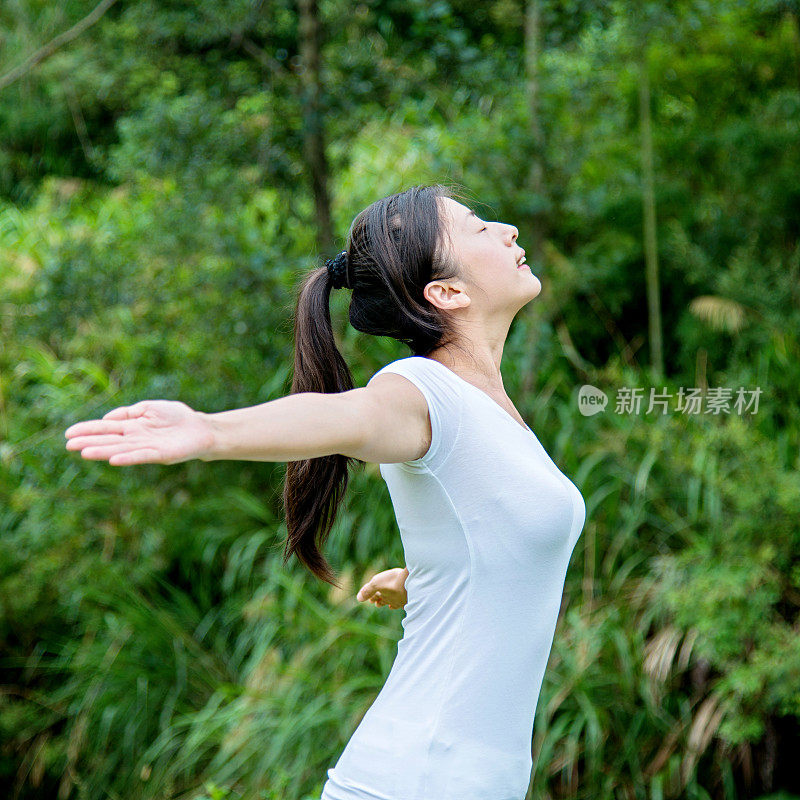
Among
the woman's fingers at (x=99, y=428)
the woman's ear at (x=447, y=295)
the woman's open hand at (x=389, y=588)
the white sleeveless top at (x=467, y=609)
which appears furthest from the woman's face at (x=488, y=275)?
the woman's fingers at (x=99, y=428)

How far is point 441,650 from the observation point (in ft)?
4.81

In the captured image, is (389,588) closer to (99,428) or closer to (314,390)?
(314,390)

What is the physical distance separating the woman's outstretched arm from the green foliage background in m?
2.18

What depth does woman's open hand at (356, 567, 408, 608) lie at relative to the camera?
1.79 m

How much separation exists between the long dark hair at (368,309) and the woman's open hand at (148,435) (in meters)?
0.52

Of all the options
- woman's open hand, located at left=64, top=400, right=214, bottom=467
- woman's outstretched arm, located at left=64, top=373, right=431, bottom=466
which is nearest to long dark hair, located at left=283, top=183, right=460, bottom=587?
woman's outstretched arm, located at left=64, top=373, right=431, bottom=466

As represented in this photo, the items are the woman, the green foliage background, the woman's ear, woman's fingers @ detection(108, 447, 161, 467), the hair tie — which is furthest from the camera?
the green foliage background

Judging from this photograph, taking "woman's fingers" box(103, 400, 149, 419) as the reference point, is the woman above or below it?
below

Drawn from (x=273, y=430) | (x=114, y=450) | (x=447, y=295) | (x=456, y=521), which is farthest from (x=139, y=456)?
(x=447, y=295)

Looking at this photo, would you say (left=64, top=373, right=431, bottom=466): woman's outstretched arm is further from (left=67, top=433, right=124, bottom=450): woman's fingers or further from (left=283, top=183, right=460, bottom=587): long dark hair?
(left=283, top=183, right=460, bottom=587): long dark hair

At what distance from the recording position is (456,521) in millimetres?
1454

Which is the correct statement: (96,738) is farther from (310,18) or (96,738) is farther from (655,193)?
(655,193)

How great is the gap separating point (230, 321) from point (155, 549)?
1.05m

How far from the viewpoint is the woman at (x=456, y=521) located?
1420 mm
